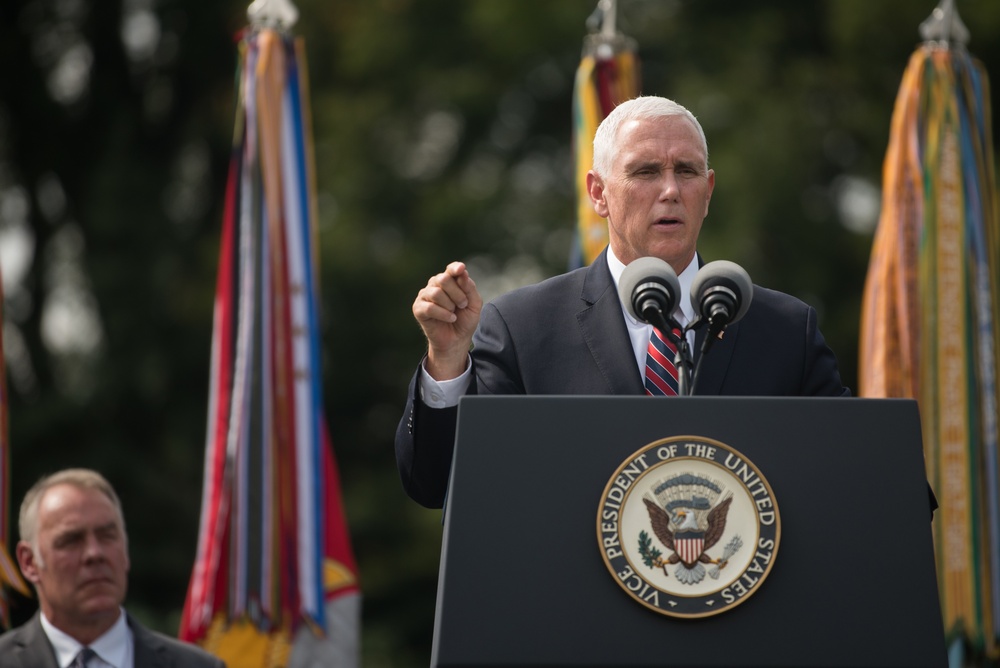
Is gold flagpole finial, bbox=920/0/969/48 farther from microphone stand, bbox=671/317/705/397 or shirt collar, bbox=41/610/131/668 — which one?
shirt collar, bbox=41/610/131/668

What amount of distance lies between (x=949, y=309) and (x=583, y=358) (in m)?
2.54

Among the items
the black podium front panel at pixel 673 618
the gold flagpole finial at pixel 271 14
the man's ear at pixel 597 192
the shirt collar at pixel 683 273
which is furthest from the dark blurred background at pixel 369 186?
the black podium front panel at pixel 673 618

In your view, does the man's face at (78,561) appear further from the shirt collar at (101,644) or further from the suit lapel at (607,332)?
the suit lapel at (607,332)

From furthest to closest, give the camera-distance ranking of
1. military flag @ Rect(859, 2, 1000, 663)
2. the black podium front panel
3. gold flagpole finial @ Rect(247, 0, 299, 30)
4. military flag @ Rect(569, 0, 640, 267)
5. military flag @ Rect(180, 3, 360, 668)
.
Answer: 1. military flag @ Rect(569, 0, 640, 267)
2. gold flagpole finial @ Rect(247, 0, 299, 30)
3. military flag @ Rect(180, 3, 360, 668)
4. military flag @ Rect(859, 2, 1000, 663)
5. the black podium front panel

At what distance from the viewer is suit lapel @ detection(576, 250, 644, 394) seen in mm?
2664

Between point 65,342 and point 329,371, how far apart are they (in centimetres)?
239

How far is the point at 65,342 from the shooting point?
12.0 metres

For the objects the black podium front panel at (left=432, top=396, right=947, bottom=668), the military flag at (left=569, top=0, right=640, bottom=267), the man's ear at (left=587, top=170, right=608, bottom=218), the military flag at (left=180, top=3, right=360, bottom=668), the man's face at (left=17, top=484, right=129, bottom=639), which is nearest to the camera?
the black podium front panel at (left=432, top=396, right=947, bottom=668)

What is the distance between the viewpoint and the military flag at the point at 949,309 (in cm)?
472

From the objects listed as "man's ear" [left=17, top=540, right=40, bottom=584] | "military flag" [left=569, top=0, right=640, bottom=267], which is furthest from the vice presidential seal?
"military flag" [left=569, top=0, right=640, bottom=267]

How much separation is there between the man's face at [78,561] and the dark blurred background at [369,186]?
19.1ft

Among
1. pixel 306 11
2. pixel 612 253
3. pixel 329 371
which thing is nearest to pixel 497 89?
pixel 306 11

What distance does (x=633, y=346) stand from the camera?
2752 mm

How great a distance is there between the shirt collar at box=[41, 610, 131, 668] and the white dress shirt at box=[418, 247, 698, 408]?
87.0 inches
